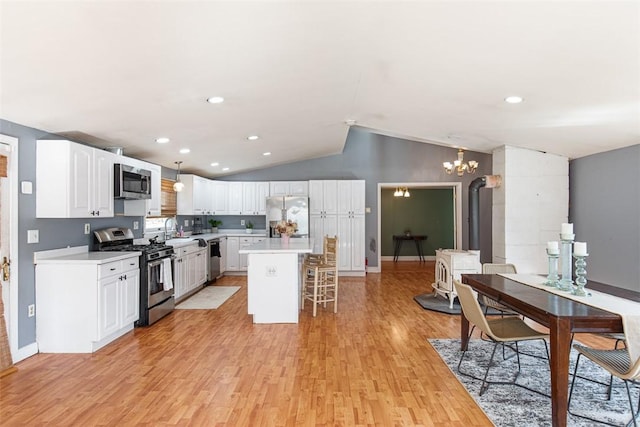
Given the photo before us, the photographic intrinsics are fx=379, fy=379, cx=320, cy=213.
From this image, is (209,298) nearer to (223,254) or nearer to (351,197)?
(223,254)

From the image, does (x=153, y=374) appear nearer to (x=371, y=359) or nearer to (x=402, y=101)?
(x=371, y=359)

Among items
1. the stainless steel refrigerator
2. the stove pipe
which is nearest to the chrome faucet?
the stainless steel refrigerator

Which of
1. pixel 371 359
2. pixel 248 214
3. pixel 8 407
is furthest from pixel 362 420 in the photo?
pixel 248 214

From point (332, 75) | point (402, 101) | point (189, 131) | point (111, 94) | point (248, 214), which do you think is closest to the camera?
point (111, 94)

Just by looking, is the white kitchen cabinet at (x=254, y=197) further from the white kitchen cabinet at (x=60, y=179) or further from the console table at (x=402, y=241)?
the white kitchen cabinet at (x=60, y=179)

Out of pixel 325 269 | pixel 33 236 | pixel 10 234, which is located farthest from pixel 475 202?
pixel 10 234

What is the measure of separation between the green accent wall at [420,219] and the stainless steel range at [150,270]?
6873mm

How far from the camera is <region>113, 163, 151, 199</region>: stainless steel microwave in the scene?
430cm

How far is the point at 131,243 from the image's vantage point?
4.99 meters

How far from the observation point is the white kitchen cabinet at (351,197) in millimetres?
7992

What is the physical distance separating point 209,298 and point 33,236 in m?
2.80

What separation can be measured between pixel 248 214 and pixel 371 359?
5346 mm

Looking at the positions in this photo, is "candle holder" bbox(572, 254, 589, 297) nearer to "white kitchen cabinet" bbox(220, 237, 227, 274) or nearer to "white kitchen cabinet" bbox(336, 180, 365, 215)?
"white kitchen cabinet" bbox(336, 180, 365, 215)

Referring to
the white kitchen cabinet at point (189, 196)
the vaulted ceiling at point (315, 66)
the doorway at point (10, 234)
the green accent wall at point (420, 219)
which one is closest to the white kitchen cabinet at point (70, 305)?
the doorway at point (10, 234)
